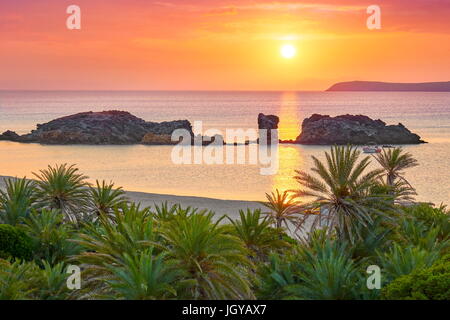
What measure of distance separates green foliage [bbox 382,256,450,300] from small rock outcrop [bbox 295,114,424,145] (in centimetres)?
11246

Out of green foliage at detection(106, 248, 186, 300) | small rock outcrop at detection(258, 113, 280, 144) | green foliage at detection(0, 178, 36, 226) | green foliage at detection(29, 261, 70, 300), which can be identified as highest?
small rock outcrop at detection(258, 113, 280, 144)

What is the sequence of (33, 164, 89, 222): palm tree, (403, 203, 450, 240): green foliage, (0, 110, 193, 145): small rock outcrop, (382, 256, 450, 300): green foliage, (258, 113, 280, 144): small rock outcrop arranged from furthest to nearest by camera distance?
(258, 113, 280, 144): small rock outcrop, (0, 110, 193, 145): small rock outcrop, (33, 164, 89, 222): palm tree, (403, 203, 450, 240): green foliage, (382, 256, 450, 300): green foliage

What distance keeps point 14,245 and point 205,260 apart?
8475 mm

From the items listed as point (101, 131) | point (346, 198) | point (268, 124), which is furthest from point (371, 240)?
point (268, 124)

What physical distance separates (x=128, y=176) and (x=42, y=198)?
197 ft

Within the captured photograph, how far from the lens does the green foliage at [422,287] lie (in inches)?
565

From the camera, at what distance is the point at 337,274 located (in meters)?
15.0

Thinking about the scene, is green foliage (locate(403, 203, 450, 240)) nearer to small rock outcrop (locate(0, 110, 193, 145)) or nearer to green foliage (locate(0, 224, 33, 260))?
green foliage (locate(0, 224, 33, 260))

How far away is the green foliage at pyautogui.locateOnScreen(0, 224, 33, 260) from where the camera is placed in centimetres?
2061

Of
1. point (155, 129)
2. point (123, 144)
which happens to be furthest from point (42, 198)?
point (155, 129)

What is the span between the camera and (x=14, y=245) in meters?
20.8

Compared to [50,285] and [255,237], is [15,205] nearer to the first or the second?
[50,285]

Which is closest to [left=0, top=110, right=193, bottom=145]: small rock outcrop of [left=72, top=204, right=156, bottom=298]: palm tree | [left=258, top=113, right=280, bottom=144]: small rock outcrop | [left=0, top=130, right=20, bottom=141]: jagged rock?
[left=0, top=130, right=20, bottom=141]: jagged rock
